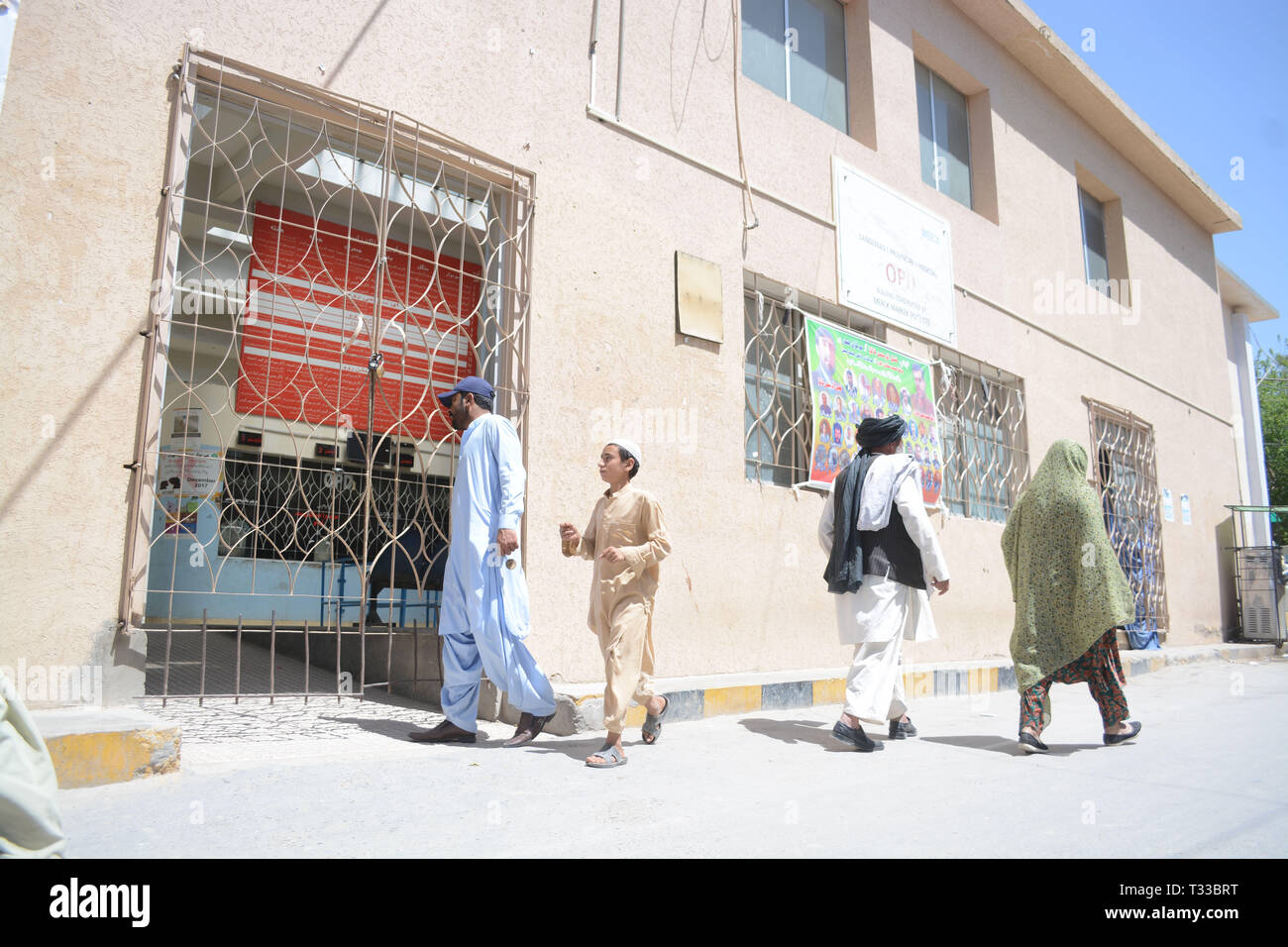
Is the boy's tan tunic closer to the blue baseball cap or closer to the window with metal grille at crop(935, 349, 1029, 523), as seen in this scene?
the blue baseball cap

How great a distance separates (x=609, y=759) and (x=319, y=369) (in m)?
2.73

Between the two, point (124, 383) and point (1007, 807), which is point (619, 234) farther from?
point (1007, 807)

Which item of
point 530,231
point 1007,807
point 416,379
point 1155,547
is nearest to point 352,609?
point 416,379

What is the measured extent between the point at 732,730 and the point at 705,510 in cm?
155

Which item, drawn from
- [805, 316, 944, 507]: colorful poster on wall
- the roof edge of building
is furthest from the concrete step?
the roof edge of building

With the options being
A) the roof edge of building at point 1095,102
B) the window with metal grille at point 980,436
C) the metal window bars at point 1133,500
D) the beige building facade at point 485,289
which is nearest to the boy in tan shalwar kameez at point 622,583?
the beige building facade at point 485,289

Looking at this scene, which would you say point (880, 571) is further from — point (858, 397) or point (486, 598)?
point (858, 397)

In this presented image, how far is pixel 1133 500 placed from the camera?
36.3 feet

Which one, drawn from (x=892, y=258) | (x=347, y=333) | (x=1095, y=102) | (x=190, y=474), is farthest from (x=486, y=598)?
(x=1095, y=102)

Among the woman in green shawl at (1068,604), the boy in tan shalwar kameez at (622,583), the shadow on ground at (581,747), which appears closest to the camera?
the boy in tan shalwar kameez at (622,583)

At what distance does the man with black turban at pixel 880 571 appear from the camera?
4.25 meters

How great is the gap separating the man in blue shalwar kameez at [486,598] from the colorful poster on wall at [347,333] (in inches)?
31.0

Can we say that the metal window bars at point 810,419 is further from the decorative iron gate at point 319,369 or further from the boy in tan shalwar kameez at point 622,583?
the boy in tan shalwar kameez at point 622,583

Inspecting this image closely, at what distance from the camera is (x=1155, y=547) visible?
11.2 m
